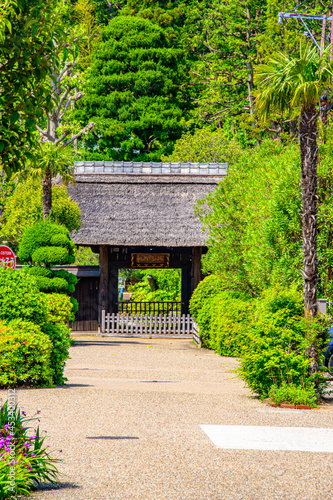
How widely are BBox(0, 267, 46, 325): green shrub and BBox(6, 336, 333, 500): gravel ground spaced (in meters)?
1.51

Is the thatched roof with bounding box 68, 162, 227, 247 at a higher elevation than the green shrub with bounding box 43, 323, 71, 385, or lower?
higher

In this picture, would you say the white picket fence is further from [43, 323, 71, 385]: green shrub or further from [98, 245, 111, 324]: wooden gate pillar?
[43, 323, 71, 385]: green shrub

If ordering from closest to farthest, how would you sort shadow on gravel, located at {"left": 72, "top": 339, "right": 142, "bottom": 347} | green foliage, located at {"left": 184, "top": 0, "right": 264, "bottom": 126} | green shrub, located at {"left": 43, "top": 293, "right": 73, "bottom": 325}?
green shrub, located at {"left": 43, "top": 293, "right": 73, "bottom": 325}
shadow on gravel, located at {"left": 72, "top": 339, "right": 142, "bottom": 347}
green foliage, located at {"left": 184, "top": 0, "right": 264, "bottom": 126}

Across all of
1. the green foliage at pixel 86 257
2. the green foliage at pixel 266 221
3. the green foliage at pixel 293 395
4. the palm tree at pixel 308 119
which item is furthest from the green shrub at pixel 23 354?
the green foliage at pixel 86 257

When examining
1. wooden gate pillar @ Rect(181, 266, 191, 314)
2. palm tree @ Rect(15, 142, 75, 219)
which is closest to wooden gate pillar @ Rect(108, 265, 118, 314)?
wooden gate pillar @ Rect(181, 266, 191, 314)

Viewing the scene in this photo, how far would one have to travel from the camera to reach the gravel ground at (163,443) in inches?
217

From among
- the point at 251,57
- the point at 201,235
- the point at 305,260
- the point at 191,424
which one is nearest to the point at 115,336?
the point at 201,235

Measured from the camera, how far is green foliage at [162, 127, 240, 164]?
35562 mm

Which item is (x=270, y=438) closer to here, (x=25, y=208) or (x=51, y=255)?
(x=51, y=255)

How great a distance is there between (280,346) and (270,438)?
3.23 m

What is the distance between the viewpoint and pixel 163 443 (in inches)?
279

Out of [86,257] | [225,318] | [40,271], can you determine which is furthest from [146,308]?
[225,318]

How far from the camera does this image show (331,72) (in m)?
10.5

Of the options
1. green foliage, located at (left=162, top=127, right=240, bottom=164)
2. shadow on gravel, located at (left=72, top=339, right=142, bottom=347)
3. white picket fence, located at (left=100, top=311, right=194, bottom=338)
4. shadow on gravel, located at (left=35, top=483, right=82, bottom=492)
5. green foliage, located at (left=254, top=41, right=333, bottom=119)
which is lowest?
shadow on gravel, located at (left=72, top=339, right=142, bottom=347)
